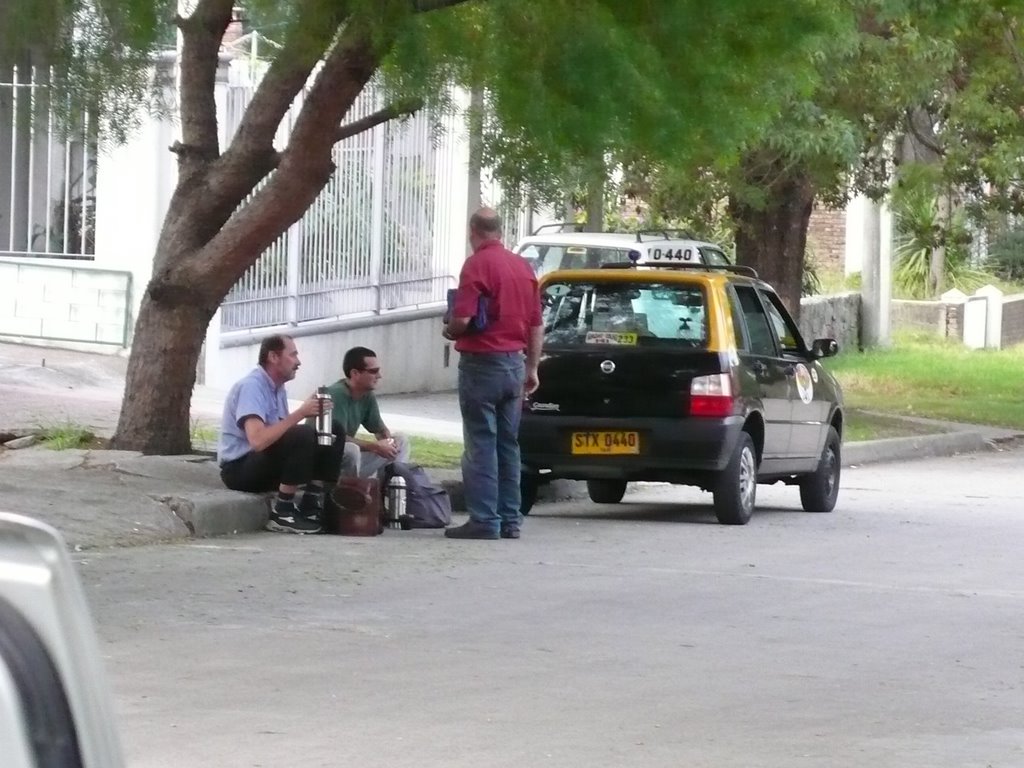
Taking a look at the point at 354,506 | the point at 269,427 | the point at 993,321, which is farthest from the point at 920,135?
the point at 993,321

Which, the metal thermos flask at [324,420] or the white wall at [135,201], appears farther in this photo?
the white wall at [135,201]

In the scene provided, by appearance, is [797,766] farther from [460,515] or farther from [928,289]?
[928,289]

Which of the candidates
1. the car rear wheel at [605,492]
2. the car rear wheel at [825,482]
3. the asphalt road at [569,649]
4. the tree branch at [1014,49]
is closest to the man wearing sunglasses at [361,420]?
the asphalt road at [569,649]

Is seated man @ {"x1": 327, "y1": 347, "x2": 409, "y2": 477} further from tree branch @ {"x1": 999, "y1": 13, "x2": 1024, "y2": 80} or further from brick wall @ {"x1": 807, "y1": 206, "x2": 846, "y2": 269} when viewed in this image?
brick wall @ {"x1": 807, "y1": 206, "x2": 846, "y2": 269}

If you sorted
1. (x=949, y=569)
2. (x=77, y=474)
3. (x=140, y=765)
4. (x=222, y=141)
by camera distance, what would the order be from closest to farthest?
1. (x=140, y=765)
2. (x=949, y=569)
3. (x=77, y=474)
4. (x=222, y=141)

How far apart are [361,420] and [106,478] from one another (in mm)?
1583

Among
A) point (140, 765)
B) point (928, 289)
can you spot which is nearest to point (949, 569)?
point (140, 765)

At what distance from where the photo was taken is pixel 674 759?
5.97 metres

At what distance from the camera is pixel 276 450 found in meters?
11.5

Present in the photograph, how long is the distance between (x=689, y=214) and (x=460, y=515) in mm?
10823

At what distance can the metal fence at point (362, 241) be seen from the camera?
19.7 m

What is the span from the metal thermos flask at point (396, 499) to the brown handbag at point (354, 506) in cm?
33

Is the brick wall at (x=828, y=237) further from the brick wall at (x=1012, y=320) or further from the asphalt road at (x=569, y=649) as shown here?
the asphalt road at (x=569, y=649)

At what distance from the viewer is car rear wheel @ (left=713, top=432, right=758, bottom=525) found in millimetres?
12531
